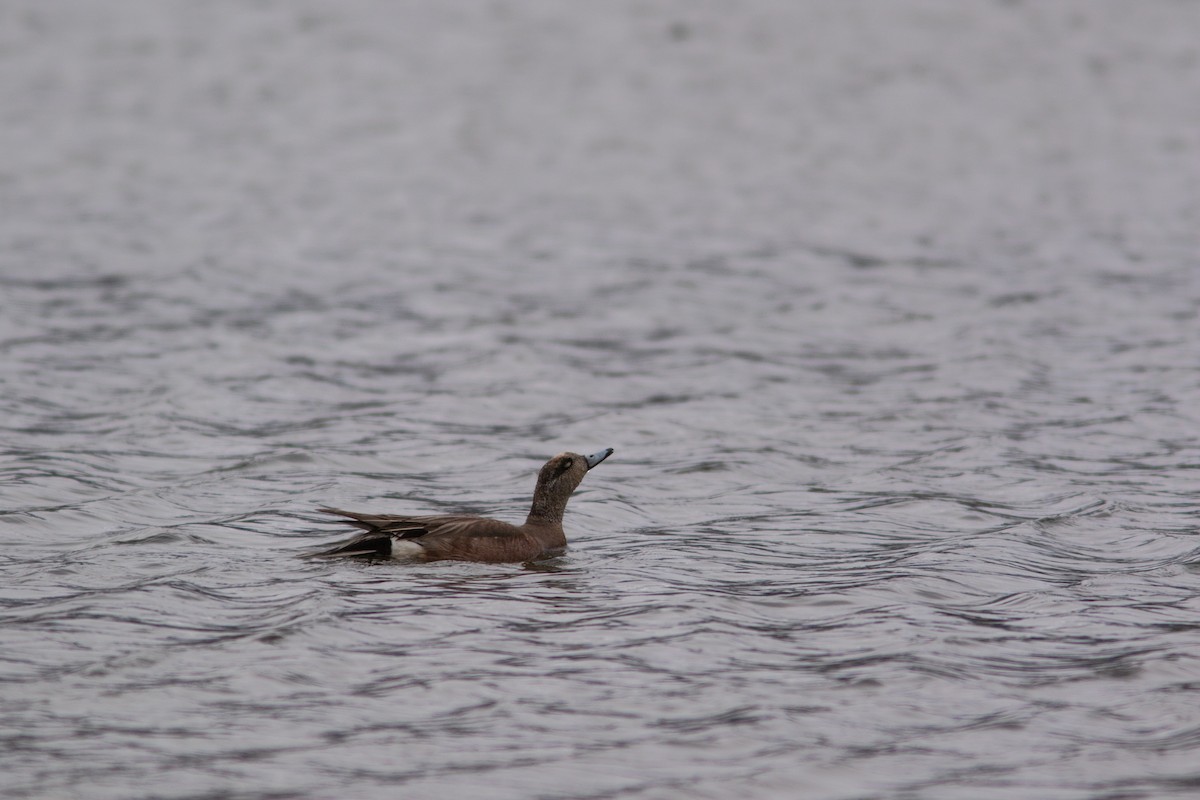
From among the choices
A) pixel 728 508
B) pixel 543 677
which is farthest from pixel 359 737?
pixel 728 508

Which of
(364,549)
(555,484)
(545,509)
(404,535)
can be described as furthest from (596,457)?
(364,549)

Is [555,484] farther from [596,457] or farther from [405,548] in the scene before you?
[405,548]

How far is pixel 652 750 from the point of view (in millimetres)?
7789

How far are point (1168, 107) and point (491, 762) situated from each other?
33.2m

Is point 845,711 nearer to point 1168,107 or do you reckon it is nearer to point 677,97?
point 677,97

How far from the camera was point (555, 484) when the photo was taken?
11.7 metres

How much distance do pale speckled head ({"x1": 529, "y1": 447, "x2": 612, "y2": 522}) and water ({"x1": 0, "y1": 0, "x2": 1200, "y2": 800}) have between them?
18.5 inches

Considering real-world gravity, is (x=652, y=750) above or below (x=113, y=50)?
below

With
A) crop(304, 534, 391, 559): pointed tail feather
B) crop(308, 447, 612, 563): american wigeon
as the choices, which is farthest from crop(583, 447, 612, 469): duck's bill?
crop(304, 534, 391, 559): pointed tail feather

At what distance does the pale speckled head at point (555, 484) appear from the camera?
1172cm

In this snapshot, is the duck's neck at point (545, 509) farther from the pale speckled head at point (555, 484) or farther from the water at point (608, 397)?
the water at point (608, 397)

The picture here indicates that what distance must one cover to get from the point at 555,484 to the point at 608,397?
18.6ft

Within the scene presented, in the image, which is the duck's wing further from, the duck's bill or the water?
the duck's bill

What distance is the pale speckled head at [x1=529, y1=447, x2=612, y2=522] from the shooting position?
1172cm
